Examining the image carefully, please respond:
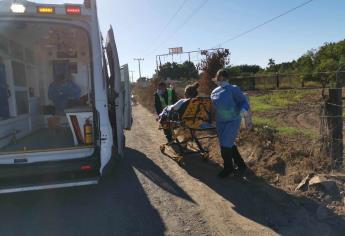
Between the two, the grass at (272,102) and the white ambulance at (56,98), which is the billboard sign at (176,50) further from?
the white ambulance at (56,98)

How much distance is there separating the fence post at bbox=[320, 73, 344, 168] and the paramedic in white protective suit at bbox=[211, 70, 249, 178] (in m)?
1.29

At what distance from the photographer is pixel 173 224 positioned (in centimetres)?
499

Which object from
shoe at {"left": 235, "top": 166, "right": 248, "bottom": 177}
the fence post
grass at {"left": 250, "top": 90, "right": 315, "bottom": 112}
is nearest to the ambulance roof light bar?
shoe at {"left": 235, "top": 166, "right": 248, "bottom": 177}

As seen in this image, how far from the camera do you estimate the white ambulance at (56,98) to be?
19.0 feet

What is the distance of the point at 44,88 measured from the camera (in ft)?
35.3

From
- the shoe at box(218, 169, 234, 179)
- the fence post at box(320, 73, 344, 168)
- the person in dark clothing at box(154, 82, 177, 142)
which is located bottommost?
the shoe at box(218, 169, 234, 179)

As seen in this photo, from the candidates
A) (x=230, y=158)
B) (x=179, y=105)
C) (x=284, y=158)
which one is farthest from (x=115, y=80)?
(x=284, y=158)

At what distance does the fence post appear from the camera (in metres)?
6.39

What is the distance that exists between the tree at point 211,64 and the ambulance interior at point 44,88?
5.82 m

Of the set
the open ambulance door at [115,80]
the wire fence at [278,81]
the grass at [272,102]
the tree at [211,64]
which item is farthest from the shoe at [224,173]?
the wire fence at [278,81]

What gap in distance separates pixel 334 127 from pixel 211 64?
927cm

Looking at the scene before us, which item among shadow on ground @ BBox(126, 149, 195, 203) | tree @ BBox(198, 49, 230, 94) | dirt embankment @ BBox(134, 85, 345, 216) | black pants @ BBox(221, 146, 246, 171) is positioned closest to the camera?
dirt embankment @ BBox(134, 85, 345, 216)

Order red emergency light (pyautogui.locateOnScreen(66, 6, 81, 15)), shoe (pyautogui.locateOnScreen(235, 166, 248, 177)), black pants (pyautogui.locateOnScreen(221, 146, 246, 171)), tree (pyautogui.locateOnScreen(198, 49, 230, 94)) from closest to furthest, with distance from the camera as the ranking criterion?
red emergency light (pyautogui.locateOnScreen(66, 6, 81, 15)), black pants (pyautogui.locateOnScreen(221, 146, 246, 171)), shoe (pyautogui.locateOnScreen(235, 166, 248, 177)), tree (pyautogui.locateOnScreen(198, 49, 230, 94))

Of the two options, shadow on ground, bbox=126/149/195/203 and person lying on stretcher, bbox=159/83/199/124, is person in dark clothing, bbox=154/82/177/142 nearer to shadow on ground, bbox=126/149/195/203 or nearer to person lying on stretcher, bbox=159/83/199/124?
shadow on ground, bbox=126/149/195/203
